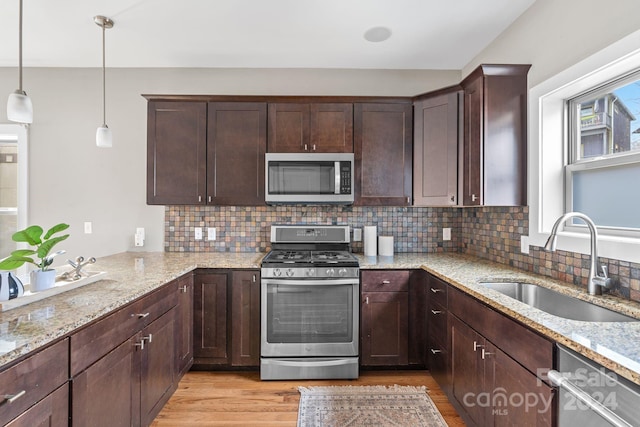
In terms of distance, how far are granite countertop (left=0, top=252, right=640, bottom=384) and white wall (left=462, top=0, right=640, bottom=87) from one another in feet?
4.17

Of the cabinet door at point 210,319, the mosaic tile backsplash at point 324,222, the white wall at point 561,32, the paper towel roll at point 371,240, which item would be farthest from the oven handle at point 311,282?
the white wall at point 561,32

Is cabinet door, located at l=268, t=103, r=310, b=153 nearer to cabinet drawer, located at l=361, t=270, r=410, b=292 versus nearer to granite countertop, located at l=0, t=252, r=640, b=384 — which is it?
granite countertop, located at l=0, t=252, r=640, b=384

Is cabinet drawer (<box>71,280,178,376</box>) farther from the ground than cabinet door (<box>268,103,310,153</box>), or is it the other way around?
cabinet door (<box>268,103,310,153</box>)

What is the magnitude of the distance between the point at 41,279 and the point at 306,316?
5.19 ft

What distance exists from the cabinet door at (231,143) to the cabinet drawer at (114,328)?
37.5 inches

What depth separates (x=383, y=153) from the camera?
2.63 meters

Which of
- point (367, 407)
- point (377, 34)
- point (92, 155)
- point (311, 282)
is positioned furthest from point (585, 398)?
point (92, 155)

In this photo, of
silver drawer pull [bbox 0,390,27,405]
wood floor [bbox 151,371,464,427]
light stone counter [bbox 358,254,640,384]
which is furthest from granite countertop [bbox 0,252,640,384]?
wood floor [bbox 151,371,464,427]

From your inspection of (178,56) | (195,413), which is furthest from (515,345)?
(178,56)

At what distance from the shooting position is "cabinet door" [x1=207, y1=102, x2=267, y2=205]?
8.56 feet

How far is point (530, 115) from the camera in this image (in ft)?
6.71

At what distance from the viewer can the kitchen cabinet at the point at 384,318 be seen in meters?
2.38

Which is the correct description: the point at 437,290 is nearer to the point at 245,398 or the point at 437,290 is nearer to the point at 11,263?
the point at 245,398

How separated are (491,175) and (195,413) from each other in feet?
8.34
